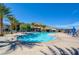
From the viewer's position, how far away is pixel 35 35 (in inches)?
156

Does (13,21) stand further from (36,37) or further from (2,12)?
(36,37)

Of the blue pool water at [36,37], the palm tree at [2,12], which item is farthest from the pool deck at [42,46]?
the palm tree at [2,12]

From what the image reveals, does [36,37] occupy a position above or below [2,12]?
below

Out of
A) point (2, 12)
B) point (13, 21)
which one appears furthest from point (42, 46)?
point (2, 12)

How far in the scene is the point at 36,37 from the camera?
3.93m

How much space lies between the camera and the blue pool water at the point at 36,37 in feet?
12.9

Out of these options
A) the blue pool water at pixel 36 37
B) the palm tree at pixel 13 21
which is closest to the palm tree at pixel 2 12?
the palm tree at pixel 13 21

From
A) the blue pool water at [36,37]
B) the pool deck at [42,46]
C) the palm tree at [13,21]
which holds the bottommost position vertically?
the pool deck at [42,46]

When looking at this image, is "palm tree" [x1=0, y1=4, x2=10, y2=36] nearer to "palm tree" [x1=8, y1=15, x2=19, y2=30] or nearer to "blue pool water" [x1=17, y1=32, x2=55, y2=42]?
"palm tree" [x1=8, y1=15, x2=19, y2=30]

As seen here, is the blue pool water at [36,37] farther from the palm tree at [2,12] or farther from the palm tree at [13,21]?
the palm tree at [2,12]

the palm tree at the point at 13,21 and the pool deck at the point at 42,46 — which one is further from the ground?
the palm tree at the point at 13,21

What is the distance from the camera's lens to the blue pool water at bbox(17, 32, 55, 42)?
3.93 m

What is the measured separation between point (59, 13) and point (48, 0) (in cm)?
28
